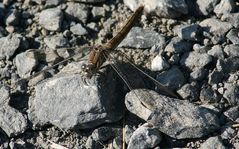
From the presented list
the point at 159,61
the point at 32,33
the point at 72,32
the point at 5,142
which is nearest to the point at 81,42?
the point at 72,32

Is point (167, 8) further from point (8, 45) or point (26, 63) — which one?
point (8, 45)

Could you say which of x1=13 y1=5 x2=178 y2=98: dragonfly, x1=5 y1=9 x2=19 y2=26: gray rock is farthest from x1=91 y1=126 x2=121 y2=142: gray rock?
x1=5 y1=9 x2=19 y2=26: gray rock

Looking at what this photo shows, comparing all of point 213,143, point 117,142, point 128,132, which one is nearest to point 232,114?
point 213,143

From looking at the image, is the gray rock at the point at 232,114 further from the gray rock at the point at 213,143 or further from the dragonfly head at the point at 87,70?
the dragonfly head at the point at 87,70

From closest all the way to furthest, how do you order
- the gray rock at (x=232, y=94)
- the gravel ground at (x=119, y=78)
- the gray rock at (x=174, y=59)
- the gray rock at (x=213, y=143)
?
1. the gray rock at (x=213, y=143)
2. the gravel ground at (x=119, y=78)
3. the gray rock at (x=232, y=94)
4. the gray rock at (x=174, y=59)

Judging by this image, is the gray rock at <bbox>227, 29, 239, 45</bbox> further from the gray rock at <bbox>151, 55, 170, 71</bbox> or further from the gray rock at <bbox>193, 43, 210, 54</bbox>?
the gray rock at <bbox>151, 55, 170, 71</bbox>

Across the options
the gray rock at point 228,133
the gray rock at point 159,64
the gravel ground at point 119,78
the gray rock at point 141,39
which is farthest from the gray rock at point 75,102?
the gray rock at point 228,133
